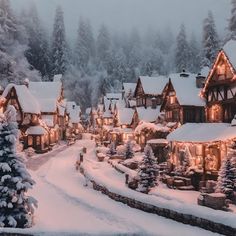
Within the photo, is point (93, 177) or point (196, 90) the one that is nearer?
point (93, 177)

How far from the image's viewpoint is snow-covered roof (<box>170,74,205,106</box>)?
47500 millimetres

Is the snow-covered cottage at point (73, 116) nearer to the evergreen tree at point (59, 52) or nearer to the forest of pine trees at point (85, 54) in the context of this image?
the forest of pine trees at point (85, 54)

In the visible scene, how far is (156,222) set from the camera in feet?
73.8

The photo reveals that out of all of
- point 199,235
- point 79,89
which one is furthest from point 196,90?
point 79,89

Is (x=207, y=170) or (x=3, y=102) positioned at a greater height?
(x=3, y=102)

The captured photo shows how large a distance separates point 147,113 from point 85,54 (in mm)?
71746

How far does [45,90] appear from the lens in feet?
238

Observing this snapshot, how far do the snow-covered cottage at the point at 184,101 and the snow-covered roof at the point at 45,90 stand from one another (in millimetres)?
26742

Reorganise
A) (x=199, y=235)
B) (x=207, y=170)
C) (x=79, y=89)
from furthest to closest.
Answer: (x=79, y=89)
(x=207, y=170)
(x=199, y=235)

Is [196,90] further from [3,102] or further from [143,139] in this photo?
[3,102]

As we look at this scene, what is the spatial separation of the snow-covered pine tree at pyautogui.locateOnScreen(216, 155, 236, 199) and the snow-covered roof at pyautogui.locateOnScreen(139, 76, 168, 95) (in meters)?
34.2

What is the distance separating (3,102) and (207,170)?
3310 centimetres

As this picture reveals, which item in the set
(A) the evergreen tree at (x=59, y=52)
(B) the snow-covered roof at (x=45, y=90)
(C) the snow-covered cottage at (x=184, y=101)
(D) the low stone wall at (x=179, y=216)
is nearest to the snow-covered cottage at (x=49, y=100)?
(B) the snow-covered roof at (x=45, y=90)

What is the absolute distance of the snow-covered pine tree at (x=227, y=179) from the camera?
2754cm
